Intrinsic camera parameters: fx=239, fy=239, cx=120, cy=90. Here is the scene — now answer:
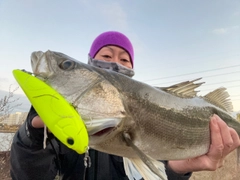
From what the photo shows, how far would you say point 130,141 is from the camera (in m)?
1.42

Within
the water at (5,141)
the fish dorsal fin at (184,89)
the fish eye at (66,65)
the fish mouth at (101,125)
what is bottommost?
the water at (5,141)

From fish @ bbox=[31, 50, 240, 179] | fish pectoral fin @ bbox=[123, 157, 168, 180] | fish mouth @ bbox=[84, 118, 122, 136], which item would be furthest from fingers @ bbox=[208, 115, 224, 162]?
fish mouth @ bbox=[84, 118, 122, 136]

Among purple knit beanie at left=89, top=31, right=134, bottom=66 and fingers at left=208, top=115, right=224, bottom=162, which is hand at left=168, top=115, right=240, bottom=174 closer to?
fingers at left=208, top=115, right=224, bottom=162

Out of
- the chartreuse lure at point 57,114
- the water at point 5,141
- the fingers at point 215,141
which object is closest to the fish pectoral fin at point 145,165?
the chartreuse lure at point 57,114

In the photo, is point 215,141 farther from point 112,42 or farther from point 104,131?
point 112,42

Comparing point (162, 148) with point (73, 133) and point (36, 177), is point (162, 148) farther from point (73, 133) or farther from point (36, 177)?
point (36, 177)

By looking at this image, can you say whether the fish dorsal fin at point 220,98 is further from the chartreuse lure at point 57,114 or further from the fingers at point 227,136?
the chartreuse lure at point 57,114

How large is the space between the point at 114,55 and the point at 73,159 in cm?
129

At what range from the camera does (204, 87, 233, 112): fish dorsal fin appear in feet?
7.57

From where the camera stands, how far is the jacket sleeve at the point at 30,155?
5.43 ft

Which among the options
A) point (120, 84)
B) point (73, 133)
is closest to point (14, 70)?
point (73, 133)

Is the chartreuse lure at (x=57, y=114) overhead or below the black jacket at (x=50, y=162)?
overhead

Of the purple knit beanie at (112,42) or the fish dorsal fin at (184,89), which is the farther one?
the purple knit beanie at (112,42)

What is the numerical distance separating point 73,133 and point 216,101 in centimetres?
168
